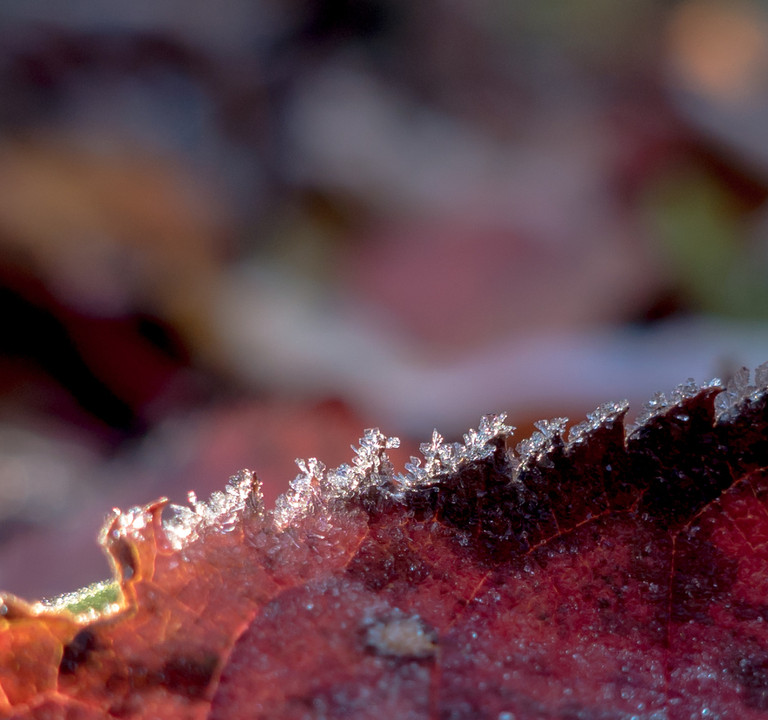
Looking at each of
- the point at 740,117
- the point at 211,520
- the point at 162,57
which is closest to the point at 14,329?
the point at 162,57

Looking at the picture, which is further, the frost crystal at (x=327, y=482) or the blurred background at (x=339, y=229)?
the blurred background at (x=339, y=229)

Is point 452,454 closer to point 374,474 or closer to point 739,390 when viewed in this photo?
point 374,474

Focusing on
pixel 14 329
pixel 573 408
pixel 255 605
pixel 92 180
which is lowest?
pixel 255 605

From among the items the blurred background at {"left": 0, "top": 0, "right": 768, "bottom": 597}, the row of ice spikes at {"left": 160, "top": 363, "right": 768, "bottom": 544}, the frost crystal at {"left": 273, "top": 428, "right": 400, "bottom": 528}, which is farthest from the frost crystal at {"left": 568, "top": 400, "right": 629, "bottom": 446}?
the blurred background at {"left": 0, "top": 0, "right": 768, "bottom": 597}

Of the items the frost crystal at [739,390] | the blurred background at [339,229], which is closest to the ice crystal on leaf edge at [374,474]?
the frost crystal at [739,390]

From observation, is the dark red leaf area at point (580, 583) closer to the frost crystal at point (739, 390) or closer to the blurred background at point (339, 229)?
the frost crystal at point (739, 390)

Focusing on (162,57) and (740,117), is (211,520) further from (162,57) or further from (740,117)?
(162,57)

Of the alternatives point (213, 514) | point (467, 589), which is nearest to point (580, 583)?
point (467, 589)

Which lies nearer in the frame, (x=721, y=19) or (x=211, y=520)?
(x=211, y=520)
